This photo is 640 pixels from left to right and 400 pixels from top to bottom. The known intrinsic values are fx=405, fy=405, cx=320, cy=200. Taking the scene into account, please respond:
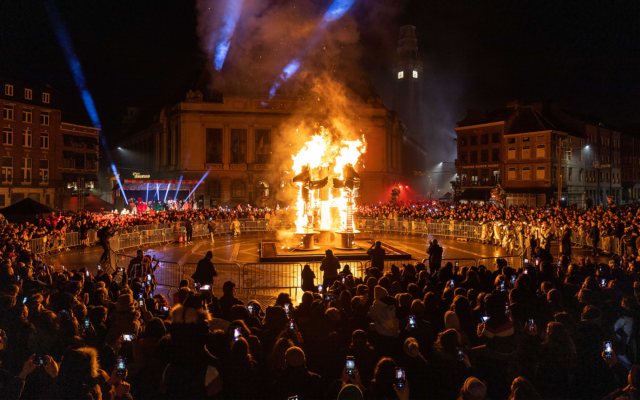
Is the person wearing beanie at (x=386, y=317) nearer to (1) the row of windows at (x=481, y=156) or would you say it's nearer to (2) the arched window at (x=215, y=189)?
(2) the arched window at (x=215, y=189)

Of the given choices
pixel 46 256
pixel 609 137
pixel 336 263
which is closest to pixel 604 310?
pixel 336 263

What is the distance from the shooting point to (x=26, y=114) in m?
45.1

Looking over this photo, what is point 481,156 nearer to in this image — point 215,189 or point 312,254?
point 215,189

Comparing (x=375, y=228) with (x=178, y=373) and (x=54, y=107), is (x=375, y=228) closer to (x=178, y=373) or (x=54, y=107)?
(x=178, y=373)

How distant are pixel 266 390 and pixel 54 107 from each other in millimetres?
55404

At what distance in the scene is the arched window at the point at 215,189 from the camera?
52188mm

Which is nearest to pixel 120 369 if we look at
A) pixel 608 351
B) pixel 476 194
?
pixel 608 351

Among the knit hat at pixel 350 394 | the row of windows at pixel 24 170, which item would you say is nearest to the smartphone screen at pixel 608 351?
the knit hat at pixel 350 394

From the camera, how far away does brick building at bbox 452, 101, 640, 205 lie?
152 ft

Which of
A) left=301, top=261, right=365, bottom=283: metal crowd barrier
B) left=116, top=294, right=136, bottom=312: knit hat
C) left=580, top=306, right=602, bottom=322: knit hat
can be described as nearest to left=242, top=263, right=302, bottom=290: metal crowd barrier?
left=301, top=261, right=365, bottom=283: metal crowd barrier

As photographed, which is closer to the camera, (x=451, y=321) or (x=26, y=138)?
(x=451, y=321)

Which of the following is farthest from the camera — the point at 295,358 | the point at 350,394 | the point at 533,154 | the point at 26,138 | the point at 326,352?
the point at 533,154

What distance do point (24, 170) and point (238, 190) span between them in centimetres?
2383

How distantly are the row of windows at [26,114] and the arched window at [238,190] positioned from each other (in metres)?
22.7
